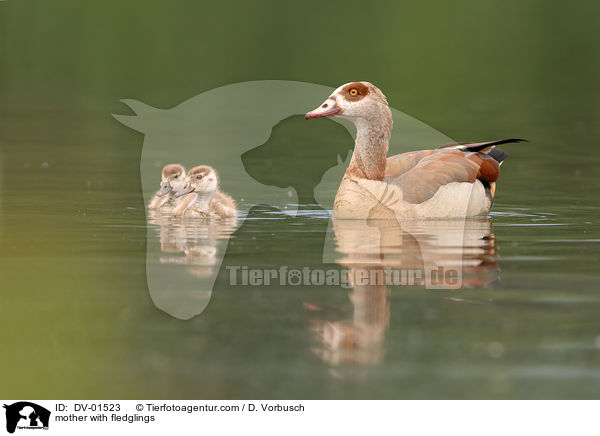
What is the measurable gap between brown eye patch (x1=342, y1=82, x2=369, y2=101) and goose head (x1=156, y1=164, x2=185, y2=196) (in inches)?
88.8

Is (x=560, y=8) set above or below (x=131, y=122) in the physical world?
above

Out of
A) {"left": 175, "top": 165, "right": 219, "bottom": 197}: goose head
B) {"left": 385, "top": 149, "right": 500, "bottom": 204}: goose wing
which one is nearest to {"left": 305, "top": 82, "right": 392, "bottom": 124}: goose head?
{"left": 385, "top": 149, "right": 500, "bottom": 204}: goose wing

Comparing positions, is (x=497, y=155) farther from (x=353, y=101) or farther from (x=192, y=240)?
(x=192, y=240)

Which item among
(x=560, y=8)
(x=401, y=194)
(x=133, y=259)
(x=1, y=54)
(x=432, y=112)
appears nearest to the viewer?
(x=133, y=259)

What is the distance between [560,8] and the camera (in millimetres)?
59281

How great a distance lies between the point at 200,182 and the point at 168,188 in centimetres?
55

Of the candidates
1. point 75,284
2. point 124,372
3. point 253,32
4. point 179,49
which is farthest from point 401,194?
point 253,32

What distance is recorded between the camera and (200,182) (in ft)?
46.2

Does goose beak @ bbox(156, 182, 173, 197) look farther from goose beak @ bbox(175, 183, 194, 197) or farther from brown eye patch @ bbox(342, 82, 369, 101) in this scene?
brown eye patch @ bbox(342, 82, 369, 101)

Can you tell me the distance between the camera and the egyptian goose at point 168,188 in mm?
14422

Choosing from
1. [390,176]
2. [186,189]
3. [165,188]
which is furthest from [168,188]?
[390,176]

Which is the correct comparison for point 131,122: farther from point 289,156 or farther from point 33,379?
point 33,379

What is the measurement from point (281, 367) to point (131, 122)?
8.41m
